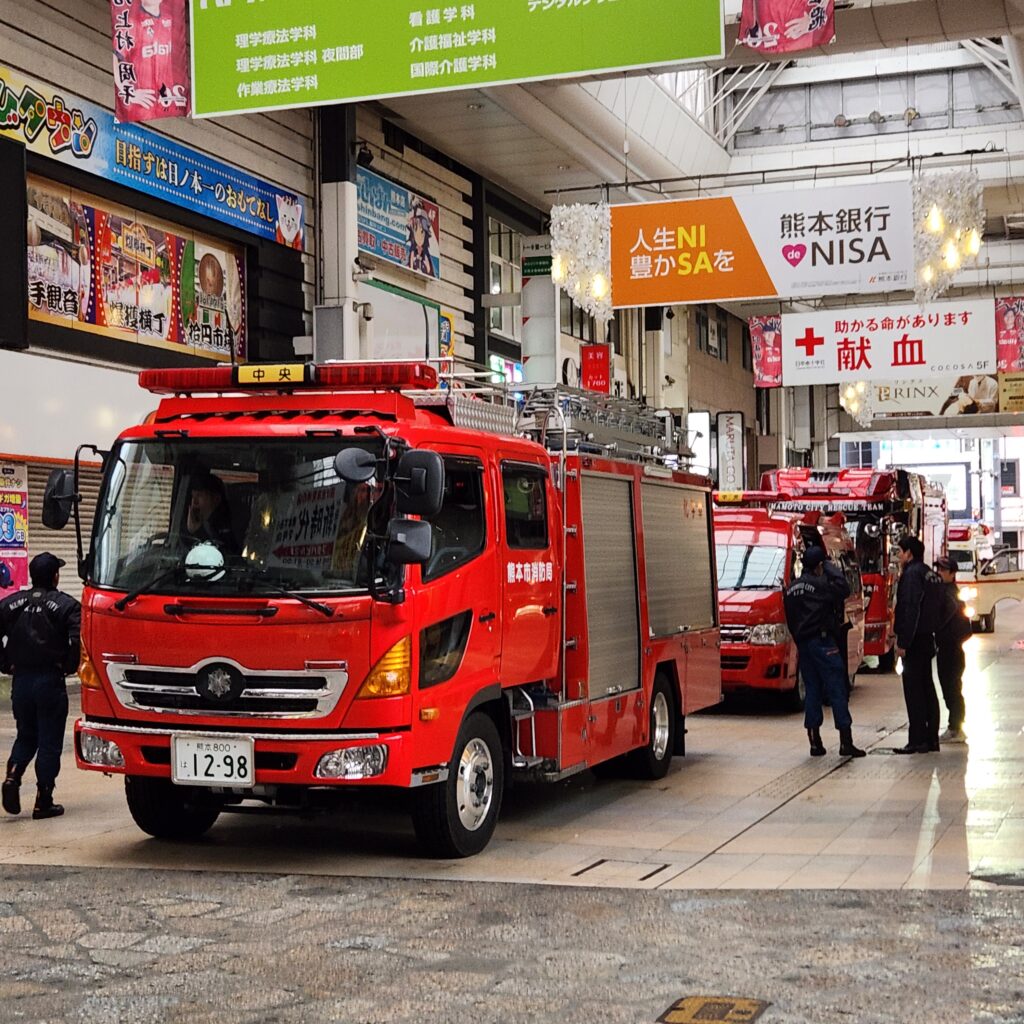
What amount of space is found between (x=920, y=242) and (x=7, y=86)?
10250 millimetres

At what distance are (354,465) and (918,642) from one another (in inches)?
282

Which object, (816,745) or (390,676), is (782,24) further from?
(390,676)

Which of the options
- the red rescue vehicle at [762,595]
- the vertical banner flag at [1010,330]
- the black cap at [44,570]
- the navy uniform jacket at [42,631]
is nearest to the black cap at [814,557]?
the red rescue vehicle at [762,595]

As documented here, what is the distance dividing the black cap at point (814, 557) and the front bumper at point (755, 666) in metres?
3.38

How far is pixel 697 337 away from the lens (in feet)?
151

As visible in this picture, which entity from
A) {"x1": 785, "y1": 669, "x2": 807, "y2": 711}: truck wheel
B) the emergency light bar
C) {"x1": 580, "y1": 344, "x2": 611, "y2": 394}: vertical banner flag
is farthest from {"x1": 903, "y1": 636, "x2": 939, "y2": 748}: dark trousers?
{"x1": 580, "y1": 344, "x2": 611, "y2": 394}: vertical banner flag

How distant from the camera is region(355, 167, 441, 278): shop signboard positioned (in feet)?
82.3

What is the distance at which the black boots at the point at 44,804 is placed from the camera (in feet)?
35.3

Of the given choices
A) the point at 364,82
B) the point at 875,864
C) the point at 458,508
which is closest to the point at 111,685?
the point at 458,508

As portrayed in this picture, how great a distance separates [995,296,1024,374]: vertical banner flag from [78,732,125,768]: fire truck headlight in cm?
2208

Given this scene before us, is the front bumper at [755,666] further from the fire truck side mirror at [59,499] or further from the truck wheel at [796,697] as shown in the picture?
the fire truck side mirror at [59,499]

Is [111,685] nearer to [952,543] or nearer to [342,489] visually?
[342,489]

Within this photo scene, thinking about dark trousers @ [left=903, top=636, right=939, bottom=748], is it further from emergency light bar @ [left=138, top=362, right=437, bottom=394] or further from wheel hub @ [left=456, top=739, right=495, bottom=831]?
emergency light bar @ [left=138, top=362, right=437, bottom=394]

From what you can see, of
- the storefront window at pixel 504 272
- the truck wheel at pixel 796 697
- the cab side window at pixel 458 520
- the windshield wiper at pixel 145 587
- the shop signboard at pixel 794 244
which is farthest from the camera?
the storefront window at pixel 504 272
